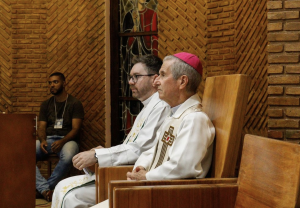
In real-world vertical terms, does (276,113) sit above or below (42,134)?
above

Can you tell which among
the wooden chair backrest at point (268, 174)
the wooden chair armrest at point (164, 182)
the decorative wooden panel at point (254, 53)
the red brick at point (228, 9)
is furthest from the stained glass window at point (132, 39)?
the wooden chair backrest at point (268, 174)

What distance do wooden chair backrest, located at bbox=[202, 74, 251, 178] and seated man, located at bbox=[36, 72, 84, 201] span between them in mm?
3577

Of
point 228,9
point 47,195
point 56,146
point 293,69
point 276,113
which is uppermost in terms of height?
point 228,9

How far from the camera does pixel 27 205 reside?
385cm

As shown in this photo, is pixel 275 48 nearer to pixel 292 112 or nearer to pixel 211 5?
pixel 292 112

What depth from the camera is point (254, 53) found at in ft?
17.0

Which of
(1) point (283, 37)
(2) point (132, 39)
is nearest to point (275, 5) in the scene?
(1) point (283, 37)

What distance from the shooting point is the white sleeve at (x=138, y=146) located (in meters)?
2.88

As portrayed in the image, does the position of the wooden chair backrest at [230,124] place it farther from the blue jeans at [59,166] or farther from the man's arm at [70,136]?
the man's arm at [70,136]

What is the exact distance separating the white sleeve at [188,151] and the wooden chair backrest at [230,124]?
0.07 meters

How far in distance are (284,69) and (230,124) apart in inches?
44.6

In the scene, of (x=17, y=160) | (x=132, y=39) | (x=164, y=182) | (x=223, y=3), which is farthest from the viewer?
(x=132, y=39)

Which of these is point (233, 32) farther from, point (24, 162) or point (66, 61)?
point (24, 162)

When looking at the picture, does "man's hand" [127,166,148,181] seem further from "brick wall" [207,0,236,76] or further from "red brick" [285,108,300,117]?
"brick wall" [207,0,236,76]
